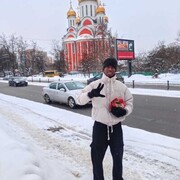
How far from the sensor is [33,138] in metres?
6.46

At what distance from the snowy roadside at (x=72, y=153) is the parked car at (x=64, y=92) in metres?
4.77

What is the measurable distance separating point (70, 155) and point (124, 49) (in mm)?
34924

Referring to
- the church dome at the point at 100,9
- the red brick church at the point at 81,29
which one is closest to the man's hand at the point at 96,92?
the red brick church at the point at 81,29

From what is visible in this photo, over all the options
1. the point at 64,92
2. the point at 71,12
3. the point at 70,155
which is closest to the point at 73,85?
the point at 64,92

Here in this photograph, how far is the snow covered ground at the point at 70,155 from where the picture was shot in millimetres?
3757

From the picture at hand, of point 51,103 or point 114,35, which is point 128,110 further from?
point 114,35

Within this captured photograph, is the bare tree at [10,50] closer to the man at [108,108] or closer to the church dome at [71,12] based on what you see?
the church dome at [71,12]

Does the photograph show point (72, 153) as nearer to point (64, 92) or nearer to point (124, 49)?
point (64, 92)

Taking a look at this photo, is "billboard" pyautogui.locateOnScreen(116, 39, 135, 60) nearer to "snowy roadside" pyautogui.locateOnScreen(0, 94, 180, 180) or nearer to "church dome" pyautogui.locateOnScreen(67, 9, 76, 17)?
"snowy roadside" pyautogui.locateOnScreen(0, 94, 180, 180)

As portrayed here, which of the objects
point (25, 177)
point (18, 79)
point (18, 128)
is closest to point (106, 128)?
point (25, 177)

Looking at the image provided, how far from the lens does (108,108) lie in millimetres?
3377

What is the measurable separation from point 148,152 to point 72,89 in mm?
8717

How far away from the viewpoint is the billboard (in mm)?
37791

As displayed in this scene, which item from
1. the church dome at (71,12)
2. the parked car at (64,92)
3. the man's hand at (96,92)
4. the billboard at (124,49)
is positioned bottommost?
the parked car at (64,92)
